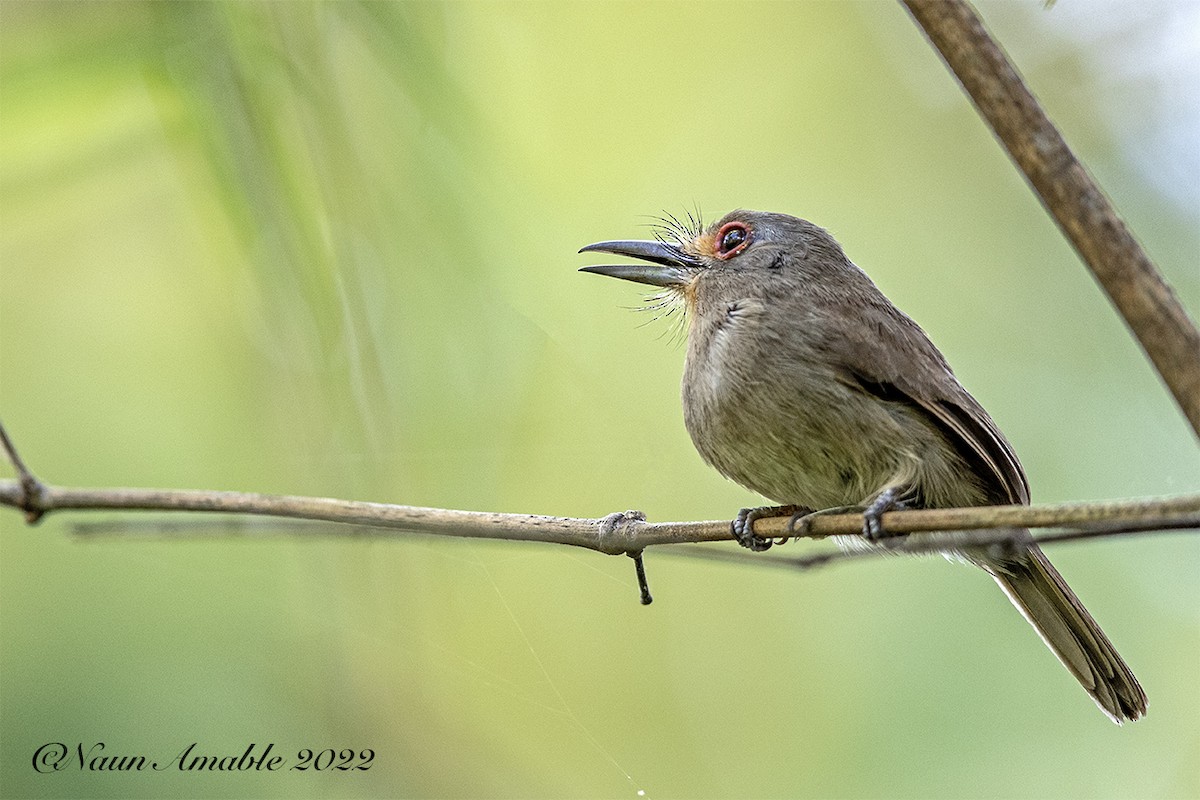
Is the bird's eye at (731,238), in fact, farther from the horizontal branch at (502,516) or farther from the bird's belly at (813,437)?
the horizontal branch at (502,516)

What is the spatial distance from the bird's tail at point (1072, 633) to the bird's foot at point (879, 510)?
0.28m

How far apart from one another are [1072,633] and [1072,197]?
151cm

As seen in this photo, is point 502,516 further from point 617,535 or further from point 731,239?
point 731,239

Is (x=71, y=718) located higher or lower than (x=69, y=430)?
lower

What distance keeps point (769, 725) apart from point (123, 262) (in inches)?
97.9

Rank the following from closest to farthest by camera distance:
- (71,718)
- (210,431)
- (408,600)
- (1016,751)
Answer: (408,600)
(71,718)
(210,431)
(1016,751)

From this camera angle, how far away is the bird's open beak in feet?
8.89

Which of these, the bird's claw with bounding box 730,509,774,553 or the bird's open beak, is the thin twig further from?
the bird's open beak

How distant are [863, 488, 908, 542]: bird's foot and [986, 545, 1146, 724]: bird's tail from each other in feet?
0.92

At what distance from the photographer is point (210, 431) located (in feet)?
9.63

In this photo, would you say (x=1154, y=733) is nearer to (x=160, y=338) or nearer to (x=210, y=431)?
Result: (x=210, y=431)

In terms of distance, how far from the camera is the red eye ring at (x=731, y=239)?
9.60ft

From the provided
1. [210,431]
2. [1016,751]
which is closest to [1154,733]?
[1016,751]

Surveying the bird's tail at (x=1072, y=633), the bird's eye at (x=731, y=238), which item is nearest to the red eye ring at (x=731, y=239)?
the bird's eye at (x=731, y=238)
